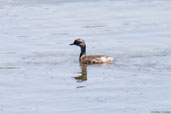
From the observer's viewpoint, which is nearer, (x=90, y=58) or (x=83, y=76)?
(x=83, y=76)

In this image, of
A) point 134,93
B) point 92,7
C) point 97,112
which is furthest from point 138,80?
point 92,7

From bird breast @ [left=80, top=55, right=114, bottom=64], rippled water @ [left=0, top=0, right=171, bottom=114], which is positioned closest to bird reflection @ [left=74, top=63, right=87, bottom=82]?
rippled water @ [left=0, top=0, right=171, bottom=114]

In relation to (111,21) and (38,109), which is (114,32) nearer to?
(111,21)

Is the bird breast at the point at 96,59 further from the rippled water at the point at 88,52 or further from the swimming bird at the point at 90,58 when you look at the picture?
the rippled water at the point at 88,52

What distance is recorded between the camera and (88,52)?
67.3 feet

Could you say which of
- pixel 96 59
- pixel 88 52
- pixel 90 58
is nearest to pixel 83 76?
pixel 96 59

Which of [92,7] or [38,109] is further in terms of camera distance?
[92,7]

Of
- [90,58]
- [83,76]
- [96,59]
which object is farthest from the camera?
[90,58]

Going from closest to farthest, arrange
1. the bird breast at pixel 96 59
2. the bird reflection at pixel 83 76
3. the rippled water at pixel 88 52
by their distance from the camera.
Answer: the rippled water at pixel 88 52
the bird reflection at pixel 83 76
the bird breast at pixel 96 59

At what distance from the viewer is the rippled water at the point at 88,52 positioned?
14.2 meters

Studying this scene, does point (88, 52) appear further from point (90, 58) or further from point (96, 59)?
point (96, 59)

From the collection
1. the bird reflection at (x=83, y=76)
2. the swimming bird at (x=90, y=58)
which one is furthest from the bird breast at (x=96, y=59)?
the bird reflection at (x=83, y=76)

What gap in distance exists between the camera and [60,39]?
21984mm

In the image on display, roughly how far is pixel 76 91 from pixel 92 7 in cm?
1346
